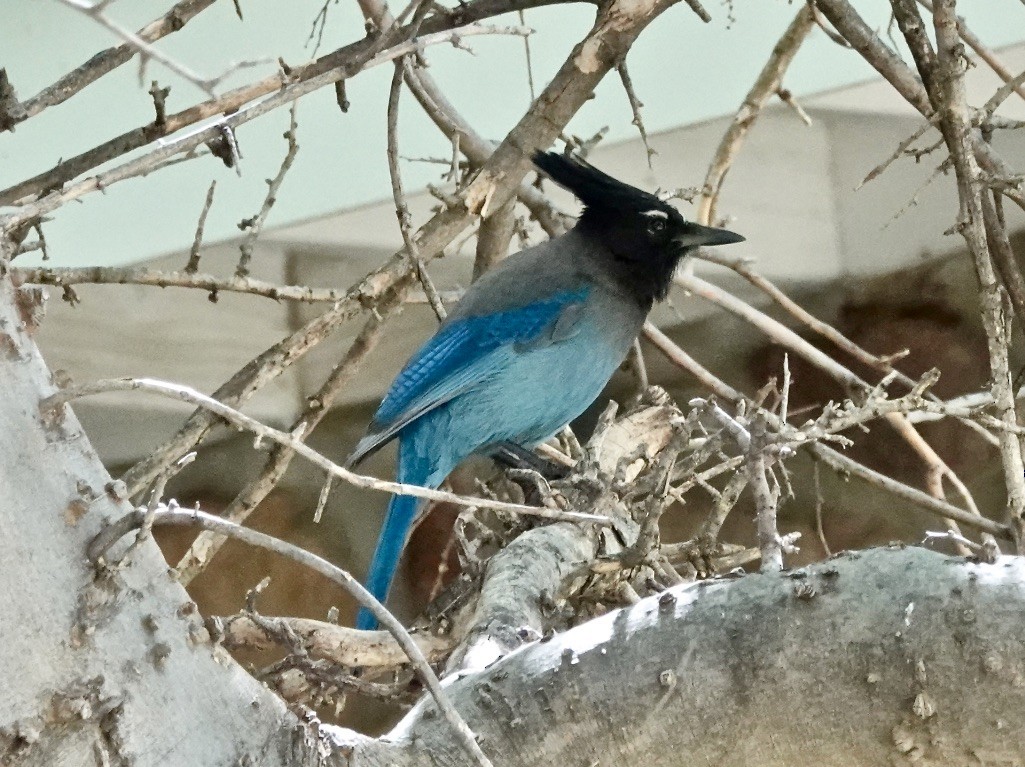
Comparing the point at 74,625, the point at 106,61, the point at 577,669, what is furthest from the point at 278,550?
the point at 106,61

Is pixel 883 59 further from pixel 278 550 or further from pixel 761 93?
pixel 278 550

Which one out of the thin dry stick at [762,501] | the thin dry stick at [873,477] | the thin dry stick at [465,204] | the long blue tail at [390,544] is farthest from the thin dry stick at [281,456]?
A: the thin dry stick at [762,501]

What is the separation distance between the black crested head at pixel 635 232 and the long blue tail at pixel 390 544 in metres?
0.78

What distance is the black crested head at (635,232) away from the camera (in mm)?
2643

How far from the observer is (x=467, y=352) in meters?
2.55

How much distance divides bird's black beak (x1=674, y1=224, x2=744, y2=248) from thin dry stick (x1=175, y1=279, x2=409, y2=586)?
812 mm

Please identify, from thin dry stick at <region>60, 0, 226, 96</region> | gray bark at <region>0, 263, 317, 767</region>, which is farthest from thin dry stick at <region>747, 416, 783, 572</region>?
thin dry stick at <region>60, 0, 226, 96</region>

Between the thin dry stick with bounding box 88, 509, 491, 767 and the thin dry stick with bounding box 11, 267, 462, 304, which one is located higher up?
the thin dry stick with bounding box 11, 267, 462, 304

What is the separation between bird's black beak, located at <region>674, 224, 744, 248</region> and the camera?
256cm

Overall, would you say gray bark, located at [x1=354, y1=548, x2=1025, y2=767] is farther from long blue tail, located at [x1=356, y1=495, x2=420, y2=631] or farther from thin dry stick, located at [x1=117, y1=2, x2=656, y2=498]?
long blue tail, located at [x1=356, y1=495, x2=420, y2=631]

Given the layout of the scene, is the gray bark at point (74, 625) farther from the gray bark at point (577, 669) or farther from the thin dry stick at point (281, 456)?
the thin dry stick at point (281, 456)

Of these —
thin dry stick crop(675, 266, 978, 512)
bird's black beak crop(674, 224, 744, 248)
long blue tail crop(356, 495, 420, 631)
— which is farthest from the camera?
bird's black beak crop(674, 224, 744, 248)

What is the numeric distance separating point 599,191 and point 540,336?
14.4 inches

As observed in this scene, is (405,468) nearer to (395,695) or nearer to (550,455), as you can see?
(550,455)
